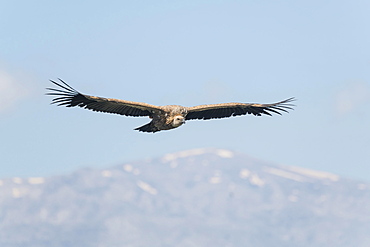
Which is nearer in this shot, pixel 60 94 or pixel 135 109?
pixel 60 94

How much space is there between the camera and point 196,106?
33.2 m

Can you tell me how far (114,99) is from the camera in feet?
98.1

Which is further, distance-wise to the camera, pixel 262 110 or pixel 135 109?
pixel 262 110

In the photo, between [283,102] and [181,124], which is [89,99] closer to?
[181,124]

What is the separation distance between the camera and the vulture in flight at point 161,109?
2948 centimetres

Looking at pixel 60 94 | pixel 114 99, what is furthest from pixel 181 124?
pixel 60 94

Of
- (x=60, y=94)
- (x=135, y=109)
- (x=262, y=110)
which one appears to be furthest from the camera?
(x=262, y=110)

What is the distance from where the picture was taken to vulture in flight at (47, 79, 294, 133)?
29.5 metres

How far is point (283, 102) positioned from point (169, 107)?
542 cm

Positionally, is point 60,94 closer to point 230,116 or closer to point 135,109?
point 135,109

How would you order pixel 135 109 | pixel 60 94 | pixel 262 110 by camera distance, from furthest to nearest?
pixel 262 110, pixel 135 109, pixel 60 94

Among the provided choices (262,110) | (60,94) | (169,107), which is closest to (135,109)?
(169,107)

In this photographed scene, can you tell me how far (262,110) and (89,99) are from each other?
29.7ft

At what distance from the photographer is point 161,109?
3170 centimetres
